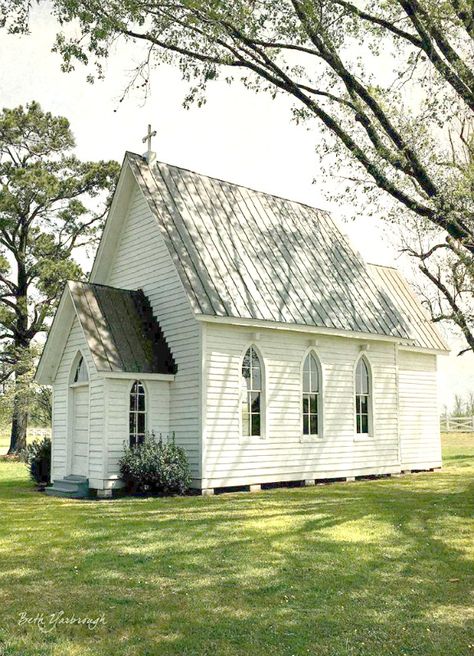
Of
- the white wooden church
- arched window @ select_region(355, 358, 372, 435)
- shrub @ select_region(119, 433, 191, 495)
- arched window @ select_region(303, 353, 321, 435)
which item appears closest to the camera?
shrub @ select_region(119, 433, 191, 495)

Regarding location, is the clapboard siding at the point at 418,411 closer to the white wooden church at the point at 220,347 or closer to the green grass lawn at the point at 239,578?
the white wooden church at the point at 220,347

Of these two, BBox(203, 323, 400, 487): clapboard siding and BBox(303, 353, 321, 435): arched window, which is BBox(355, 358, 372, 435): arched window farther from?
BBox(303, 353, 321, 435): arched window

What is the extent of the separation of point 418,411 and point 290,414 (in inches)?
279

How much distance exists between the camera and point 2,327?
1351 inches

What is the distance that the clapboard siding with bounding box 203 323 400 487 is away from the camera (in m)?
16.6

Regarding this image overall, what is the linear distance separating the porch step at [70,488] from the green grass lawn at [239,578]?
5.57 feet

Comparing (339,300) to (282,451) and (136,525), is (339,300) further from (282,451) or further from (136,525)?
(136,525)

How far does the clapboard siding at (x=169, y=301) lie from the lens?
16469 mm

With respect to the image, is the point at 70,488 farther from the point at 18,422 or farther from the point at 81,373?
the point at 18,422

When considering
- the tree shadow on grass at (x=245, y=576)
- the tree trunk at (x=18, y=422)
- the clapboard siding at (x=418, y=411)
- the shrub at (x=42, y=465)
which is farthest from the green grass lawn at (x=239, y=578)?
the tree trunk at (x=18, y=422)

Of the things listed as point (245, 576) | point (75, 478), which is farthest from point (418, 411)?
point (245, 576)

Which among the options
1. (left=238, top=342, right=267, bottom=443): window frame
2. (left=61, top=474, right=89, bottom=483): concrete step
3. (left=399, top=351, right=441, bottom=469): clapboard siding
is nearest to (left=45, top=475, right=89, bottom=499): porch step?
(left=61, top=474, right=89, bottom=483): concrete step

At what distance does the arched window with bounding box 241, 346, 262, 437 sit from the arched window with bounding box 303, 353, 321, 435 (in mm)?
1733

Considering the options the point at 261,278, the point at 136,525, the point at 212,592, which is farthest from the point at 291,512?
the point at 261,278
